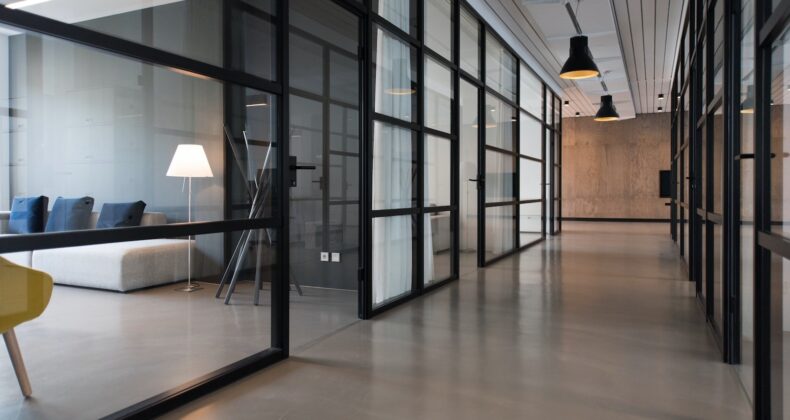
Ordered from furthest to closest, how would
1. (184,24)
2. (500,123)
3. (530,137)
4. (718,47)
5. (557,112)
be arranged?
(557,112), (530,137), (500,123), (718,47), (184,24)

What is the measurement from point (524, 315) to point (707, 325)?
133 centimetres

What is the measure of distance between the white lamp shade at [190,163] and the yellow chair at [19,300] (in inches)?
27.8

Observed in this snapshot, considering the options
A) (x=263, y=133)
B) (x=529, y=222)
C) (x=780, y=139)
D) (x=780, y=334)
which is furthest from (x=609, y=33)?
(x=780, y=334)

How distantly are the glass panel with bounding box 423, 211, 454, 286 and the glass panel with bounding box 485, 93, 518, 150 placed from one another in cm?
186

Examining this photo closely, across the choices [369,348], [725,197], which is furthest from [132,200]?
[725,197]

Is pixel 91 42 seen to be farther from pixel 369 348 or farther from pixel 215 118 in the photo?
pixel 369 348

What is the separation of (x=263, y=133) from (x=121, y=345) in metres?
1.31

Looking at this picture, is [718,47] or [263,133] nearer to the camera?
[263,133]

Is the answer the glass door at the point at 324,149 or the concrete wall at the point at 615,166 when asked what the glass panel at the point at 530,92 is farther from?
the concrete wall at the point at 615,166

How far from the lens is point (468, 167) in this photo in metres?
6.56

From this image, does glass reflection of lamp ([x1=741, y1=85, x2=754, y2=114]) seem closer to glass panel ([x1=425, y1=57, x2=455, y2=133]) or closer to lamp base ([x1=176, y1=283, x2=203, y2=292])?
lamp base ([x1=176, y1=283, x2=203, y2=292])

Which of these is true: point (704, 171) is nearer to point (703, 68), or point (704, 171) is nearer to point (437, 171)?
point (703, 68)

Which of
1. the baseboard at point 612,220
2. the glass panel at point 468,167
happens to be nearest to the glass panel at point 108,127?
the glass panel at point 468,167

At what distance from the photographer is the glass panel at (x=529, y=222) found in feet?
30.0
